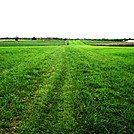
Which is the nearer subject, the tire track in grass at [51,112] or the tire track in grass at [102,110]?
the tire track in grass at [51,112]

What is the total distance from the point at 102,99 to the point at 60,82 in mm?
3898

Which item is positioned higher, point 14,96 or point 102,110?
point 14,96

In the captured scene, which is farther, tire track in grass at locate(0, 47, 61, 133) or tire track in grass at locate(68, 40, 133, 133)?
tire track in grass at locate(0, 47, 61, 133)

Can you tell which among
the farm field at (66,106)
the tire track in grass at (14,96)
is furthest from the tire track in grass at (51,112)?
the tire track in grass at (14,96)

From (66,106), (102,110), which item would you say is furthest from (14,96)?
(102,110)

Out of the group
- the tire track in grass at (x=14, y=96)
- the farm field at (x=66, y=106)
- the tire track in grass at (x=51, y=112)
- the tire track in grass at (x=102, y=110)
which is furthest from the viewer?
the tire track in grass at (x=14, y=96)

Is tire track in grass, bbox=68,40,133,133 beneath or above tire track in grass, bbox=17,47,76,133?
beneath

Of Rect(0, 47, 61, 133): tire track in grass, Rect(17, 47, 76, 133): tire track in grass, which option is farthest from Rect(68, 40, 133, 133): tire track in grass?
Rect(0, 47, 61, 133): tire track in grass

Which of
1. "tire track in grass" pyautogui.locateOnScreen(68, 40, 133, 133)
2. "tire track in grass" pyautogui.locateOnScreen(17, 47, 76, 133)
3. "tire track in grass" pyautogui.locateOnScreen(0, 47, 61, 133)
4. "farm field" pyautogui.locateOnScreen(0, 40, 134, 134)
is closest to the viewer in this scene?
"tire track in grass" pyautogui.locateOnScreen(17, 47, 76, 133)

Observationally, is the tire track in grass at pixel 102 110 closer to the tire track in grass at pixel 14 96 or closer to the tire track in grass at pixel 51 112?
the tire track in grass at pixel 51 112

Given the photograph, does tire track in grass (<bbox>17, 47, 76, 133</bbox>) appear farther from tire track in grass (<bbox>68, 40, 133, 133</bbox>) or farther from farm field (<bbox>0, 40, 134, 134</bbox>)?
tire track in grass (<bbox>68, 40, 133, 133</bbox>)

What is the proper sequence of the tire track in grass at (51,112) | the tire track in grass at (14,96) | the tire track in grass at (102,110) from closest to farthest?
the tire track in grass at (51,112) → the tire track in grass at (102,110) → the tire track in grass at (14,96)

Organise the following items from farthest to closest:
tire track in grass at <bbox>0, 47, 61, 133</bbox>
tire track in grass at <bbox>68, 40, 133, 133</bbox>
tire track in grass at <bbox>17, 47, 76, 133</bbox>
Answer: tire track in grass at <bbox>0, 47, 61, 133</bbox>, tire track in grass at <bbox>68, 40, 133, 133</bbox>, tire track in grass at <bbox>17, 47, 76, 133</bbox>

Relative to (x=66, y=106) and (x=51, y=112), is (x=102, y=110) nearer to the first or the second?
(x=66, y=106)
